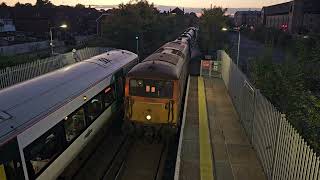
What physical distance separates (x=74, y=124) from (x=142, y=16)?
45505 mm

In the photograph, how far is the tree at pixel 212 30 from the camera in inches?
1853

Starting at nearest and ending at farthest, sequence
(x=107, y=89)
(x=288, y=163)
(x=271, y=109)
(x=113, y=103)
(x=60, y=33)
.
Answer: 1. (x=288, y=163)
2. (x=271, y=109)
3. (x=107, y=89)
4. (x=113, y=103)
5. (x=60, y=33)

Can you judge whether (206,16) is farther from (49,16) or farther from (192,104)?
(49,16)

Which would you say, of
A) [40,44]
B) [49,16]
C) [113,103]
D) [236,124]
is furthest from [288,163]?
[49,16]

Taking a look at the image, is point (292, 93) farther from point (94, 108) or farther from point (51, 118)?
point (51, 118)

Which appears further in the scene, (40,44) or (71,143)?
(40,44)

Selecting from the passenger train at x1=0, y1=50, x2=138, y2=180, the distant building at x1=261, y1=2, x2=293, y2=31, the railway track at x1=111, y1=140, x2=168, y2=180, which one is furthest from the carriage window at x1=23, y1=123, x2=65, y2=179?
the distant building at x1=261, y1=2, x2=293, y2=31

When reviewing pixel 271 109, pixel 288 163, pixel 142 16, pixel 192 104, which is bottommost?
pixel 192 104

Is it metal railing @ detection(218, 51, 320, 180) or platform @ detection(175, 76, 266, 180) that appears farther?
platform @ detection(175, 76, 266, 180)

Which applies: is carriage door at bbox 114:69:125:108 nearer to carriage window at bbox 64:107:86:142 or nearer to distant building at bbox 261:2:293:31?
carriage window at bbox 64:107:86:142

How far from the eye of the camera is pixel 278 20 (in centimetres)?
8456

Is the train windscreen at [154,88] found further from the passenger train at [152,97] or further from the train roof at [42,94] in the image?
the train roof at [42,94]

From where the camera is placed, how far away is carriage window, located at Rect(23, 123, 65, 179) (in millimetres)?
8398

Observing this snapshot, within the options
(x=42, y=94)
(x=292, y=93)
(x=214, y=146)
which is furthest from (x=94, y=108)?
(x=292, y=93)
